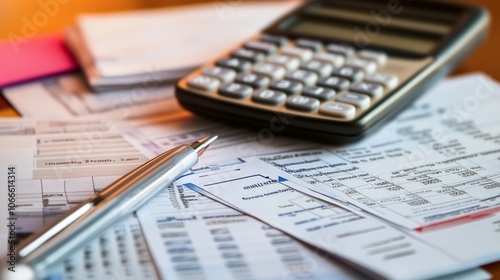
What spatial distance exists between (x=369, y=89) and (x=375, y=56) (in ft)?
0.23

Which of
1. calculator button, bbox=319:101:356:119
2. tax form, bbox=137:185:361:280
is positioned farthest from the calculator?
tax form, bbox=137:185:361:280

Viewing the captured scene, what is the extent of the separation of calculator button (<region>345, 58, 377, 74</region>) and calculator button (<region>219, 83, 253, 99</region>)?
96 mm

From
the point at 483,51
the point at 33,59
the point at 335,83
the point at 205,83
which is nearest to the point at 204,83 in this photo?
the point at 205,83

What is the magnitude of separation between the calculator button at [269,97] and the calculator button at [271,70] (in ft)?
0.10

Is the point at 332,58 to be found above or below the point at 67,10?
above

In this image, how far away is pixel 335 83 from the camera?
1.70 ft

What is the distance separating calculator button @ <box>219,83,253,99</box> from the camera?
1.67 feet

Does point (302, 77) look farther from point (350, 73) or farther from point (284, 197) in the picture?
point (284, 197)

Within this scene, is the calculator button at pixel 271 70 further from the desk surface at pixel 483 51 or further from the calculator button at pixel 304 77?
the desk surface at pixel 483 51

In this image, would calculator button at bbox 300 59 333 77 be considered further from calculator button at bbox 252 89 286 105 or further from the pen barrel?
the pen barrel

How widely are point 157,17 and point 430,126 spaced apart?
1.14 ft

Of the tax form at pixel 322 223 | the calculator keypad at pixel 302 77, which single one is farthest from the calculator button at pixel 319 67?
the tax form at pixel 322 223

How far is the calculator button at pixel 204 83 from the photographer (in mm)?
522

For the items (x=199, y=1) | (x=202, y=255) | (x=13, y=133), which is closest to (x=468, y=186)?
(x=202, y=255)
